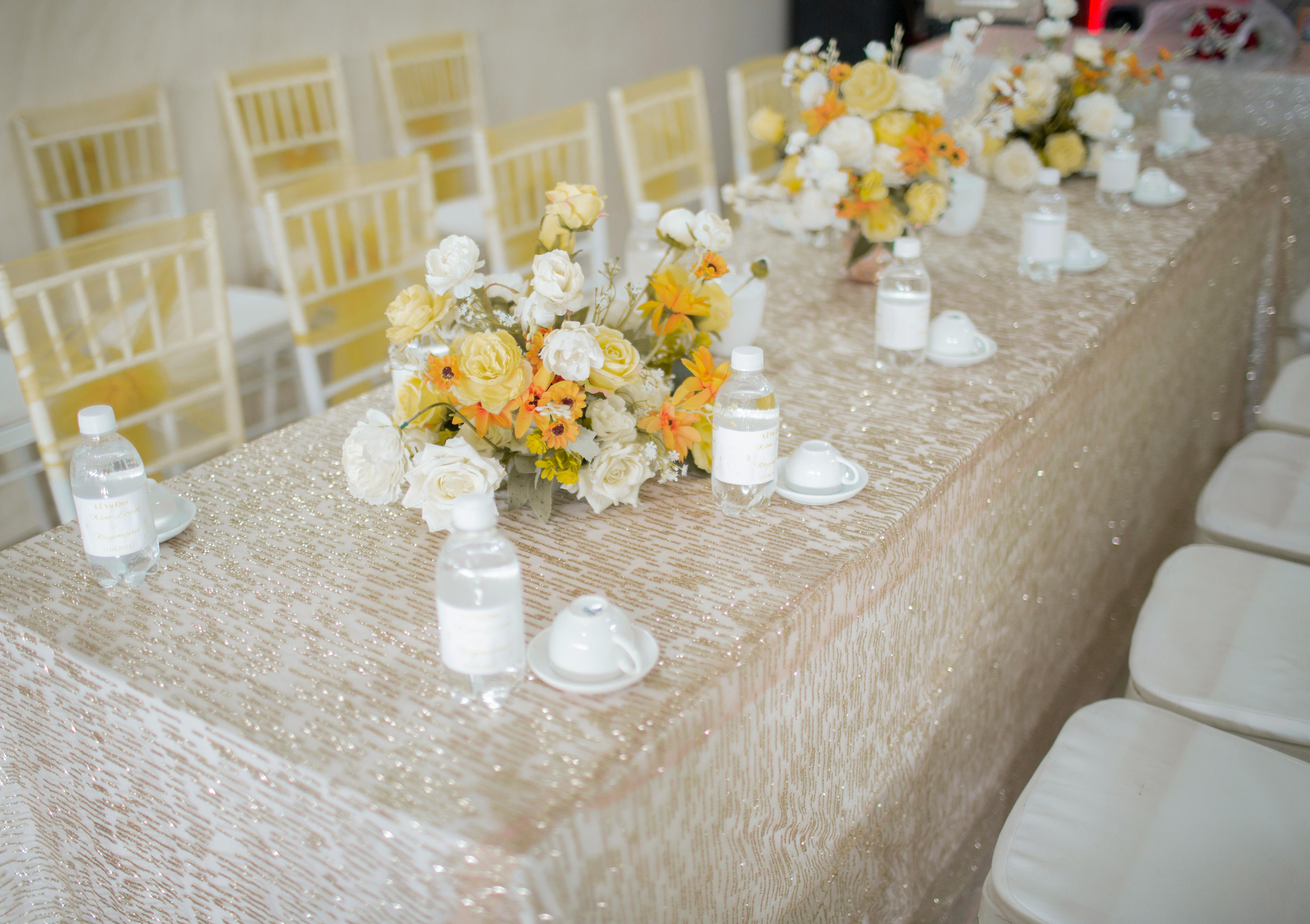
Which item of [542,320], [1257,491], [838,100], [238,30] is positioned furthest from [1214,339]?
[238,30]

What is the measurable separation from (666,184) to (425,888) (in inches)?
93.2

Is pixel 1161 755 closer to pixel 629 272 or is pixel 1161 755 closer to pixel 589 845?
pixel 589 845

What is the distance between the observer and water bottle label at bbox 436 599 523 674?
2.81 feet

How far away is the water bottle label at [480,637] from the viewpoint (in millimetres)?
857

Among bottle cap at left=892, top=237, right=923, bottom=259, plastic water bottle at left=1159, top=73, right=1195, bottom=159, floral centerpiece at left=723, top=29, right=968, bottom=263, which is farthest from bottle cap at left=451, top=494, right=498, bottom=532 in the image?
plastic water bottle at left=1159, top=73, right=1195, bottom=159

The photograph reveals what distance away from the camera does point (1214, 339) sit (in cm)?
238

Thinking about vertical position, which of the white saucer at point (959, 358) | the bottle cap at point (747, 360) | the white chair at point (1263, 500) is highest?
the bottle cap at point (747, 360)

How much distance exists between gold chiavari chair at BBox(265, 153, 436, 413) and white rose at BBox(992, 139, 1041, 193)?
4.04 feet

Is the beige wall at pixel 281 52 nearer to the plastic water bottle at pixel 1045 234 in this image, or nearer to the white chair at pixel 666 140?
the white chair at pixel 666 140

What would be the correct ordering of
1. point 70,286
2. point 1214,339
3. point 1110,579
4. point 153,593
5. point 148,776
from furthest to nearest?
1. point 1214,339
2. point 1110,579
3. point 70,286
4. point 153,593
5. point 148,776

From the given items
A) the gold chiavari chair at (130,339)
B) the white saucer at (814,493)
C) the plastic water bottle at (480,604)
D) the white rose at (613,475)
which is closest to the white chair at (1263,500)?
the white saucer at (814,493)

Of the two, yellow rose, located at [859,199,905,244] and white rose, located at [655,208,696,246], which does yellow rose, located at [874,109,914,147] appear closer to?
yellow rose, located at [859,199,905,244]

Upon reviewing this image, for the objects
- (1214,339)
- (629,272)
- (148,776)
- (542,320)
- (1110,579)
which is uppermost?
(542,320)

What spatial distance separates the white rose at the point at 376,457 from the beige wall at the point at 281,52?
2.11 meters
